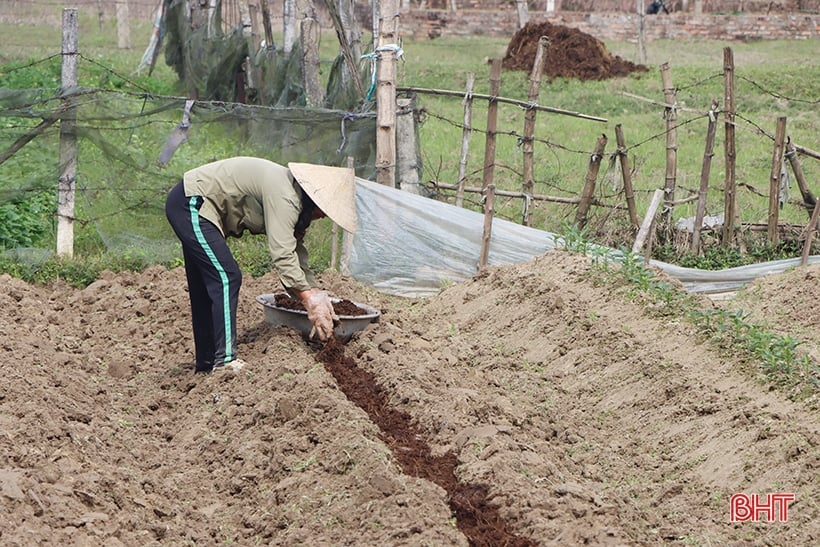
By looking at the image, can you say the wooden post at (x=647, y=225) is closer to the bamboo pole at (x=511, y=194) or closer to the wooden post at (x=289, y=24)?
the bamboo pole at (x=511, y=194)

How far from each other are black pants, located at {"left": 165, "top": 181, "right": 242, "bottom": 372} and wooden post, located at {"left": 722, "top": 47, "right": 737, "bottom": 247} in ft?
17.5

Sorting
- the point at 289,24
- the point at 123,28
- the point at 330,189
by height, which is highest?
the point at 289,24

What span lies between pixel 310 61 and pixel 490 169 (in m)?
4.71

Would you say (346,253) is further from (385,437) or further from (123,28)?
(123,28)

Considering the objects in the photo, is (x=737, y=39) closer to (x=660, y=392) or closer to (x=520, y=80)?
(x=520, y=80)

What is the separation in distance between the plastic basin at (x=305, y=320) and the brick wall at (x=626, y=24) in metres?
19.4

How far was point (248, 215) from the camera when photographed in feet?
23.4

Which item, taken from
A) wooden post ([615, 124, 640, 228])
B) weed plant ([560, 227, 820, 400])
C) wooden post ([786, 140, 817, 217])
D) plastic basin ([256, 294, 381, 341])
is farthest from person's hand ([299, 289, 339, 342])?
wooden post ([786, 140, 817, 217])

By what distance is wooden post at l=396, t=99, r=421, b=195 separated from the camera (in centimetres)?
1032

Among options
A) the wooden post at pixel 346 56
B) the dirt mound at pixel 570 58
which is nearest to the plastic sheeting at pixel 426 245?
the wooden post at pixel 346 56

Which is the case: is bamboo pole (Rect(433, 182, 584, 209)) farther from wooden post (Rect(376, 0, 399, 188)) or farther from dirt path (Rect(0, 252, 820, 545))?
dirt path (Rect(0, 252, 820, 545))
